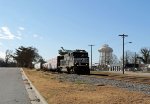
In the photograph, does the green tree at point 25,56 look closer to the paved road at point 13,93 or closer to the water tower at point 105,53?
the water tower at point 105,53

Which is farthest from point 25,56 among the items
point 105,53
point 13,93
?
point 13,93

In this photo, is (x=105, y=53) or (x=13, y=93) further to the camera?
(x=105, y=53)

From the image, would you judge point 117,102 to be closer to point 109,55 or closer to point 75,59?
point 75,59

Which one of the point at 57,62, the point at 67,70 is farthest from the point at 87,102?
the point at 57,62

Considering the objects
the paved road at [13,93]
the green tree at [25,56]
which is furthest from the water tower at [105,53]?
the paved road at [13,93]

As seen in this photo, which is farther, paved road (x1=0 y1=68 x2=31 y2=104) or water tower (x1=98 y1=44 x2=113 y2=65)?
water tower (x1=98 y1=44 x2=113 y2=65)

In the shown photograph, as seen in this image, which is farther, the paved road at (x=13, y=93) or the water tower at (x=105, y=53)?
the water tower at (x=105, y=53)

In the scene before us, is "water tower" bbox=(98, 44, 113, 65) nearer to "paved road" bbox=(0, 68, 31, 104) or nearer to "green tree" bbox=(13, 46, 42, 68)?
"green tree" bbox=(13, 46, 42, 68)

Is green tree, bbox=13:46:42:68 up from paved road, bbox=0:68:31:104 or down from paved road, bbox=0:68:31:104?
up


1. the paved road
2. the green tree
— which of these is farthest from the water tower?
the paved road

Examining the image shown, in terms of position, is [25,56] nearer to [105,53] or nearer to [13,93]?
[105,53]

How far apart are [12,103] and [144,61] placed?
171 metres

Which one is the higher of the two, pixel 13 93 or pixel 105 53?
pixel 105 53

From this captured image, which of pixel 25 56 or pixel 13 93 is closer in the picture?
pixel 13 93
